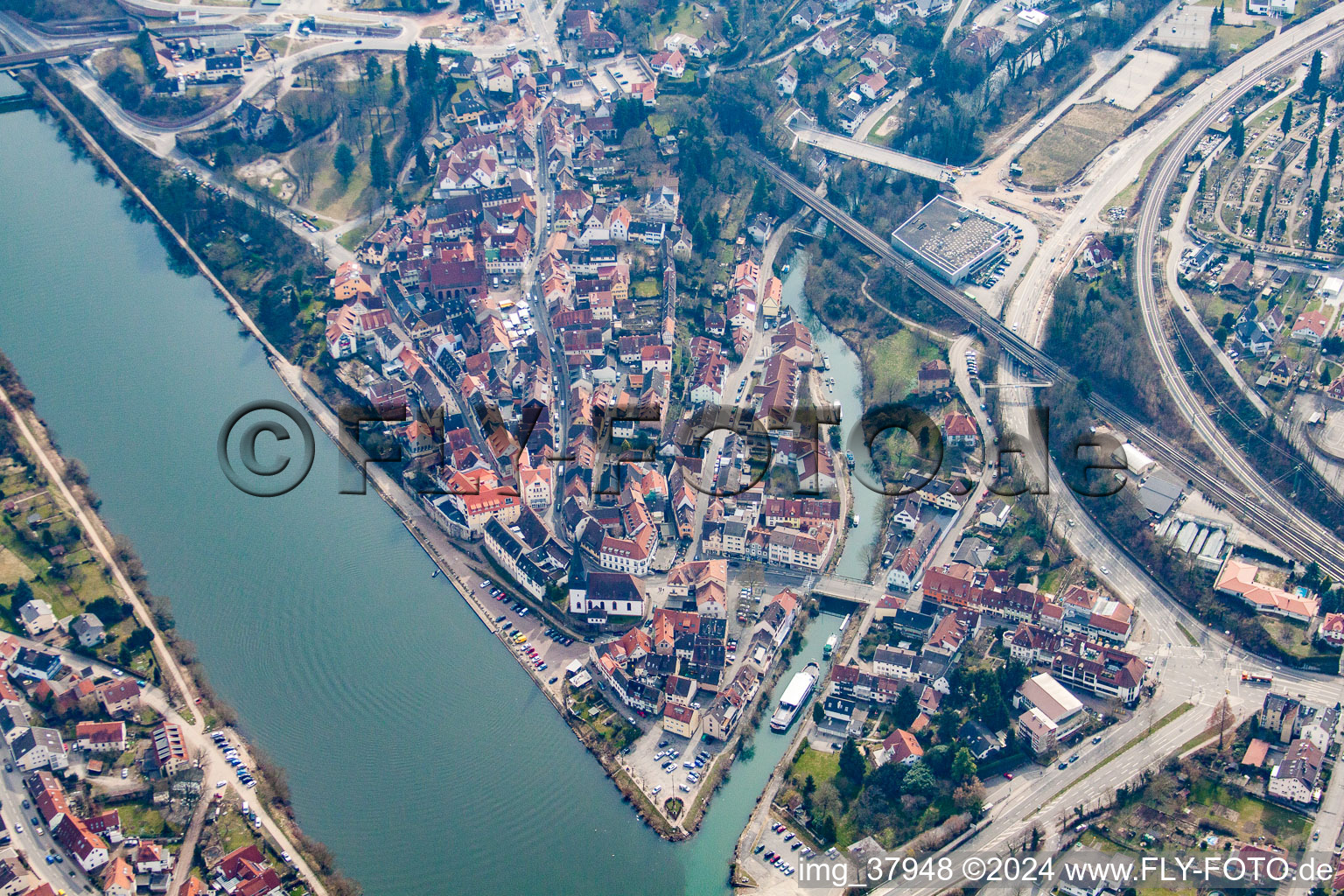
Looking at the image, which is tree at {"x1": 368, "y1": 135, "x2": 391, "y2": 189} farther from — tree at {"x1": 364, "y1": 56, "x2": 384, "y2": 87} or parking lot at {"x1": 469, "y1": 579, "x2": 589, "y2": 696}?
parking lot at {"x1": 469, "y1": 579, "x2": 589, "y2": 696}

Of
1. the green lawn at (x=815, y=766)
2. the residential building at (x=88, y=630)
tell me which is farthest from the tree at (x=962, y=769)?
the residential building at (x=88, y=630)

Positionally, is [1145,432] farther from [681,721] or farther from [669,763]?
[669,763]

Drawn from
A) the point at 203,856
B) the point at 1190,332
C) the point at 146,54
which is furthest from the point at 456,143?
the point at 203,856

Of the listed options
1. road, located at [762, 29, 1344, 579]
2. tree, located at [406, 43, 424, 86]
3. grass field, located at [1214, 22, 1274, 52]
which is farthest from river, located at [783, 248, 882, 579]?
grass field, located at [1214, 22, 1274, 52]

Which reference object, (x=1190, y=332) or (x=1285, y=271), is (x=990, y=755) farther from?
(x=1285, y=271)

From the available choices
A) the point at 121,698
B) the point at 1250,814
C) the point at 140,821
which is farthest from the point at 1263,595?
the point at 121,698
